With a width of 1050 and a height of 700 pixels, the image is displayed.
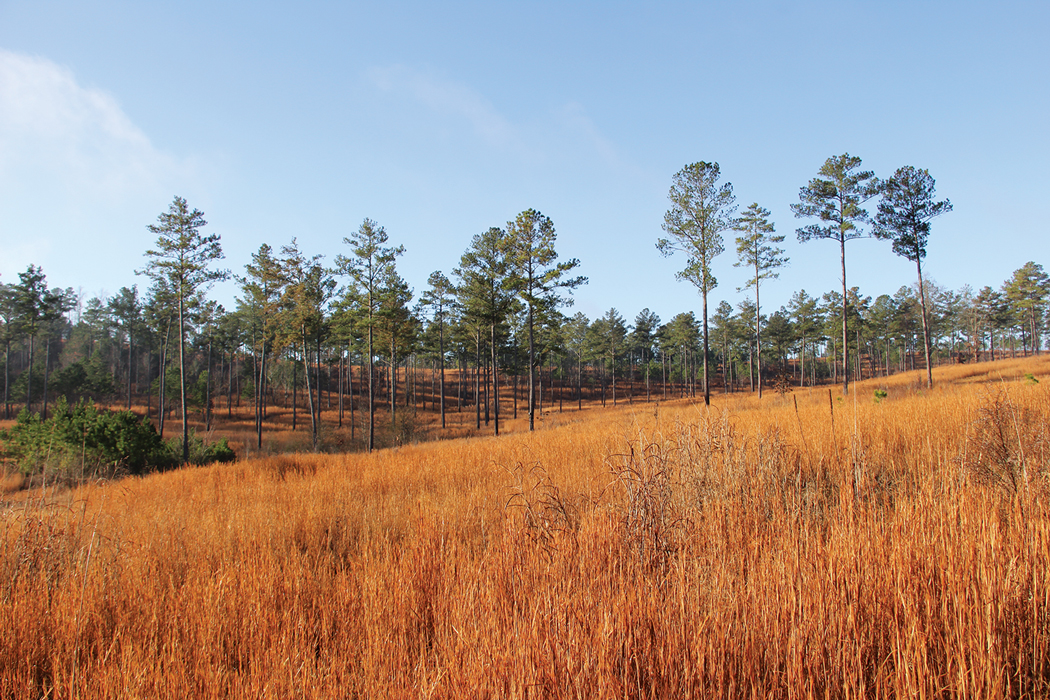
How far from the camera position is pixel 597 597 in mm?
2303

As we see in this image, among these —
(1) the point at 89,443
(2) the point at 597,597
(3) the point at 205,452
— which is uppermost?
(2) the point at 597,597

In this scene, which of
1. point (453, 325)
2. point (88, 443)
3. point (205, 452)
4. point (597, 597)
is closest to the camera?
point (597, 597)

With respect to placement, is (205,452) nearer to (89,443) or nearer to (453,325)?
(89,443)

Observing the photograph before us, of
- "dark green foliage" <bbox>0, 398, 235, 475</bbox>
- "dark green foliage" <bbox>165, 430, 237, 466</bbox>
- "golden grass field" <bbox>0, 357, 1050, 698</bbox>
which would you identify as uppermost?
"golden grass field" <bbox>0, 357, 1050, 698</bbox>

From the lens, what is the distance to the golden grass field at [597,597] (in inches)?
67.1

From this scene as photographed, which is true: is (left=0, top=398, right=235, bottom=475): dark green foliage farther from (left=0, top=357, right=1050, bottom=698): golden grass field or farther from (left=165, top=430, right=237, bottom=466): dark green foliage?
(left=0, top=357, right=1050, bottom=698): golden grass field

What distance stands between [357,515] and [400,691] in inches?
147

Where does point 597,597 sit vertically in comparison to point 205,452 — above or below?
above

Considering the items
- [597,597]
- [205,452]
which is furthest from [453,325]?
[597,597]

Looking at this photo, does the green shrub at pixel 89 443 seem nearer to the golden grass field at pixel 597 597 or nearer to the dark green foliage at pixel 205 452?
the dark green foliage at pixel 205 452

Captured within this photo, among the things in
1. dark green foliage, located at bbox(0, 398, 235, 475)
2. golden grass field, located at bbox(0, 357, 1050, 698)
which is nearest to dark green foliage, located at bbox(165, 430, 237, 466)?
dark green foliage, located at bbox(0, 398, 235, 475)

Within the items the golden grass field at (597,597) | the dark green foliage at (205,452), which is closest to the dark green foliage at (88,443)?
→ the dark green foliage at (205,452)

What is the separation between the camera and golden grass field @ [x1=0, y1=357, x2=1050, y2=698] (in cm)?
170

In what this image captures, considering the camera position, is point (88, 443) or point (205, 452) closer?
point (88, 443)
